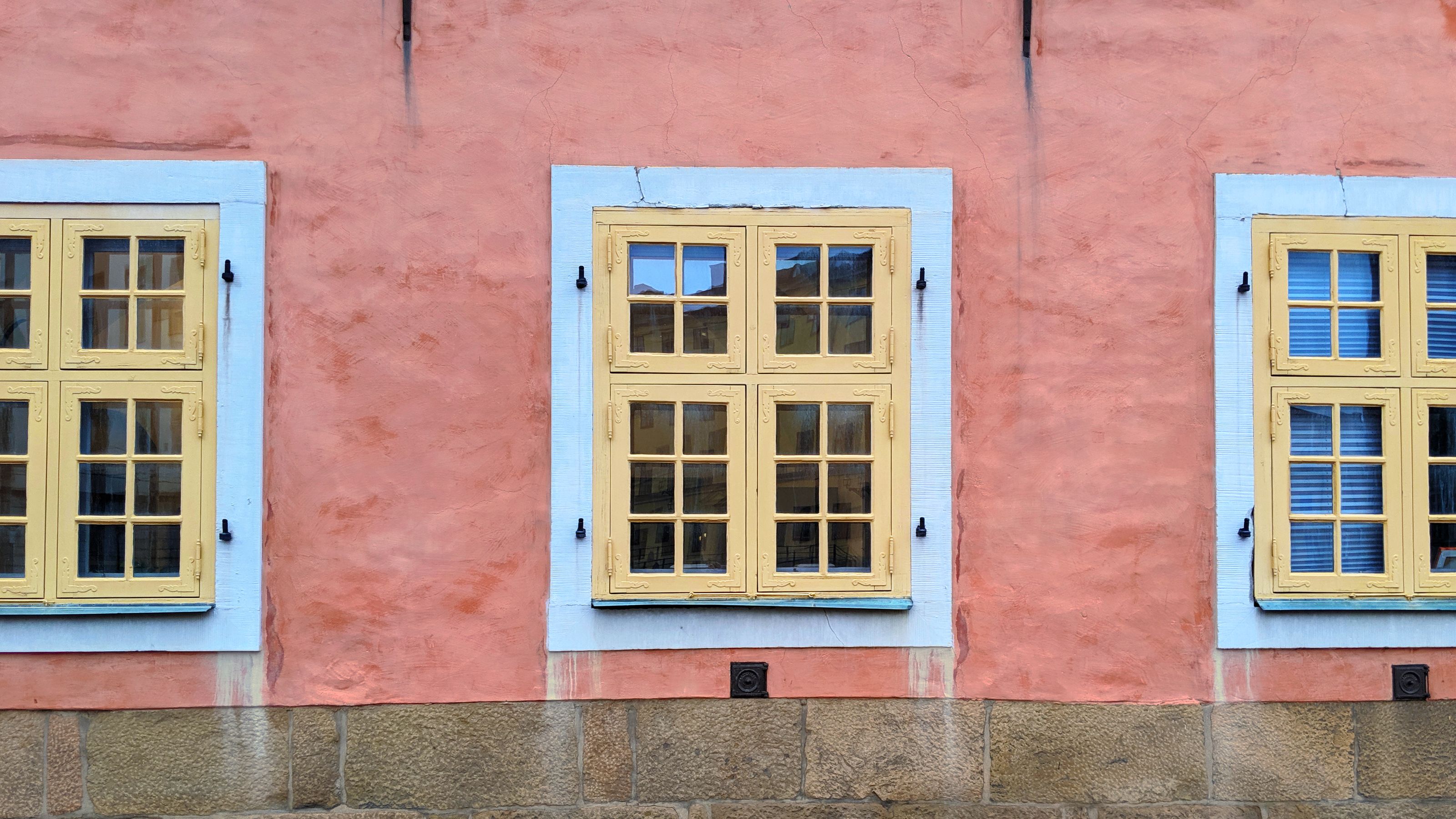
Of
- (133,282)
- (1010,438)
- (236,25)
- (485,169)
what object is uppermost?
(236,25)

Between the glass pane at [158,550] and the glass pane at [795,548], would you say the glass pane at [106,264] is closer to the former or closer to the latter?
the glass pane at [158,550]

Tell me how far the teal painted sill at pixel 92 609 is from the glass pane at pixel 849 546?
232 centimetres

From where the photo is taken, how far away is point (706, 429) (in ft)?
13.9

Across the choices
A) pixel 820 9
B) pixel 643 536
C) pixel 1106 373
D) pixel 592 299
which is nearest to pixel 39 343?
pixel 592 299

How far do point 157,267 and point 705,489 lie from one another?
2.21m

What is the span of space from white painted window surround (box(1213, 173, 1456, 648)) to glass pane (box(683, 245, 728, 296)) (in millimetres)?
1894

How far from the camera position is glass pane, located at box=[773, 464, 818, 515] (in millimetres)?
4234

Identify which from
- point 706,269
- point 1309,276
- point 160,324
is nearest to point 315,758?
point 160,324

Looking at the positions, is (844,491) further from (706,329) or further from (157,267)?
(157,267)

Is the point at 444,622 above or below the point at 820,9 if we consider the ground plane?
below

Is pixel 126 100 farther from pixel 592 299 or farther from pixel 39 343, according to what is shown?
pixel 592 299

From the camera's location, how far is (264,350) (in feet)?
13.7

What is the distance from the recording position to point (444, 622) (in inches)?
166

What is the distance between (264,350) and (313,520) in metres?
0.66
